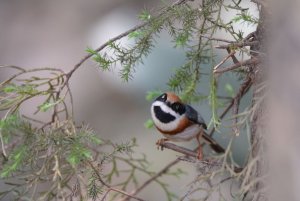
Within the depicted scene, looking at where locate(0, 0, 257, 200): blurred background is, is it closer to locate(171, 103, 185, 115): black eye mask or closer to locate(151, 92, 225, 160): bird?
locate(151, 92, 225, 160): bird

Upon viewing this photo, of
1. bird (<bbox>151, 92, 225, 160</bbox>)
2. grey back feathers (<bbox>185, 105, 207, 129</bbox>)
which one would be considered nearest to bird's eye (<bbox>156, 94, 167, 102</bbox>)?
bird (<bbox>151, 92, 225, 160</bbox>)

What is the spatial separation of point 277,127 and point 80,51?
705cm

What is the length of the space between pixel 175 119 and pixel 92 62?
15.1 feet

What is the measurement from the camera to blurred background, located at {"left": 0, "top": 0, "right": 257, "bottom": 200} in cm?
751

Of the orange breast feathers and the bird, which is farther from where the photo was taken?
the orange breast feathers

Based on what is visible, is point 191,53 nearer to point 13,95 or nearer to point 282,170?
point 13,95

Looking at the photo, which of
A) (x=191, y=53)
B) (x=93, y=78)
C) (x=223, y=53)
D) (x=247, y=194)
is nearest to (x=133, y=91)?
(x=93, y=78)

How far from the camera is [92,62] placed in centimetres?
859

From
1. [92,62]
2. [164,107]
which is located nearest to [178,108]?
[164,107]

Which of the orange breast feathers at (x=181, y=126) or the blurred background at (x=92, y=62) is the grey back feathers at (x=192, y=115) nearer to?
the orange breast feathers at (x=181, y=126)

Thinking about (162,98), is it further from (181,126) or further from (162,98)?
(181,126)

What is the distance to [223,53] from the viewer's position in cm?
785

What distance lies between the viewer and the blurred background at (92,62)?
751 cm

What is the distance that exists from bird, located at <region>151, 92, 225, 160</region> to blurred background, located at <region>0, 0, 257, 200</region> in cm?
241
